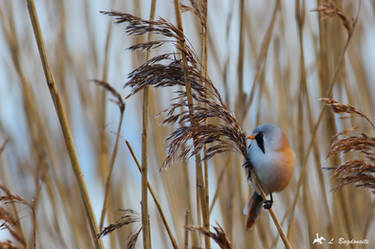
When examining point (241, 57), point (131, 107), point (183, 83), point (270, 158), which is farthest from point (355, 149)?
point (131, 107)

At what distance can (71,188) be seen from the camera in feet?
5.66

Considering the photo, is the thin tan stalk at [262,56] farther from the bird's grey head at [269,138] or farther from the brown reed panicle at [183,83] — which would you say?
the brown reed panicle at [183,83]

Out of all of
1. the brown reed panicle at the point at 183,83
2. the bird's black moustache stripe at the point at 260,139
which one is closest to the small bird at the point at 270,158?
the bird's black moustache stripe at the point at 260,139

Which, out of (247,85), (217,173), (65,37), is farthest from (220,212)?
(65,37)

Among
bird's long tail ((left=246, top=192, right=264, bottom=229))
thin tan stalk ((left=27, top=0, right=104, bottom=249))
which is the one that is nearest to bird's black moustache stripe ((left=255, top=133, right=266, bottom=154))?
bird's long tail ((left=246, top=192, right=264, bottom=229))

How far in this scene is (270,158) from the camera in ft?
3.49

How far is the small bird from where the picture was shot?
1033 millimetres

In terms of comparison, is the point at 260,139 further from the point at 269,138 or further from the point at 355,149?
the point at 355,149

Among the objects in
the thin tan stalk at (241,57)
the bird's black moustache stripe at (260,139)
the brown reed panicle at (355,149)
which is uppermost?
the thin tan stalk at (241,57)

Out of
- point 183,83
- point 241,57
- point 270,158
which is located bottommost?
point 270,158

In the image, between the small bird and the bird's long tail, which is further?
the bird's long tail

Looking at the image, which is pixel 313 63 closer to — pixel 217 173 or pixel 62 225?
pixel 217 173

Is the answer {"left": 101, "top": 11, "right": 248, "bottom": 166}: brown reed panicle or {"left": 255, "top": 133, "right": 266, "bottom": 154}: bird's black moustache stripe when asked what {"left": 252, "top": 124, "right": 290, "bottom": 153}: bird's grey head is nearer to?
{"left": 255, "top": 133, "right": 266, "bottom": 154}: bird's black moustache stripe

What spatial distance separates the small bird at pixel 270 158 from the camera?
3.39 ft
